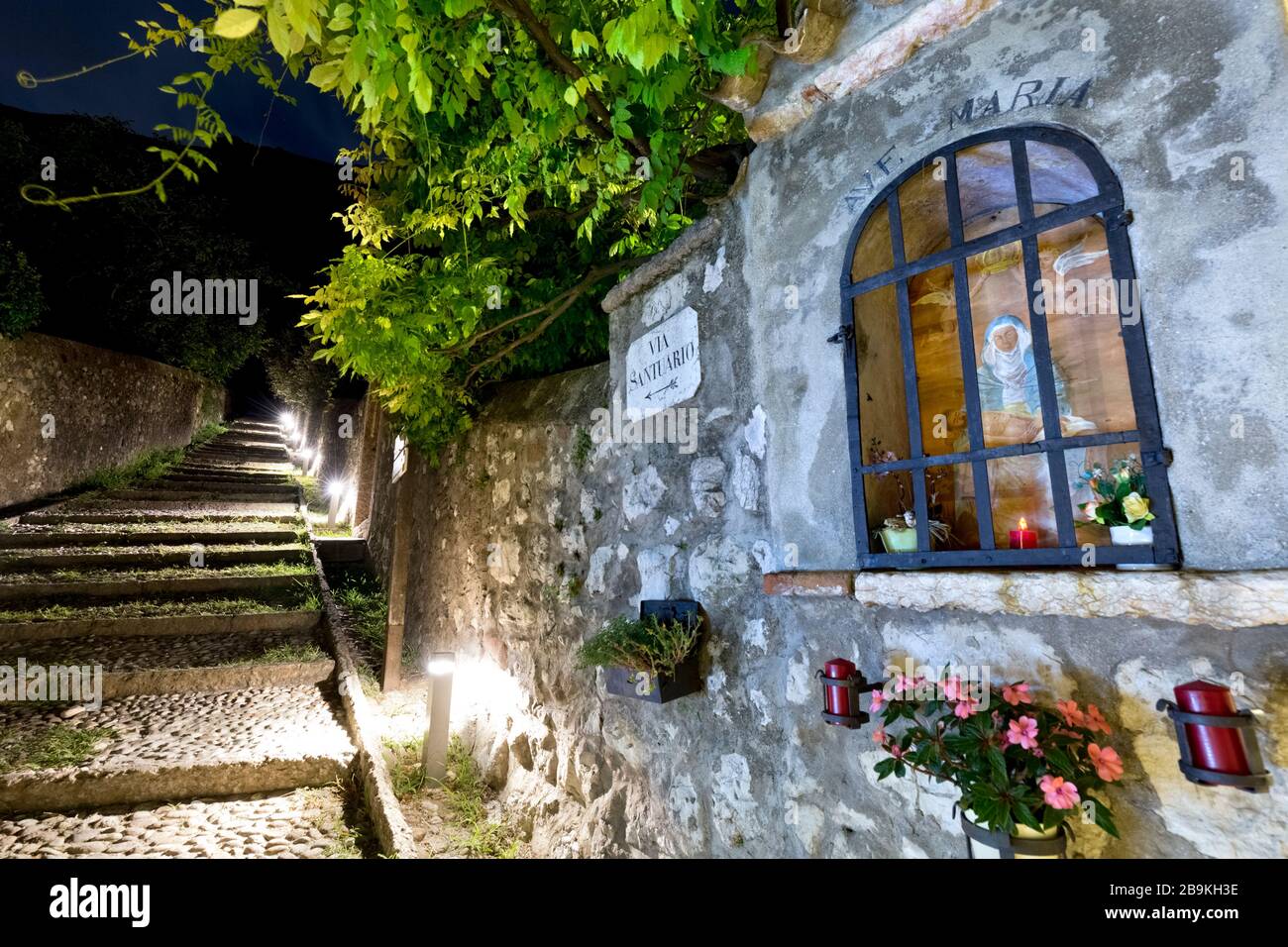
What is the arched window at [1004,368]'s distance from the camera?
1.53 m

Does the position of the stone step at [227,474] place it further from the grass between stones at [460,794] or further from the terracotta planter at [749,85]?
the terracotta planter at [749,85]

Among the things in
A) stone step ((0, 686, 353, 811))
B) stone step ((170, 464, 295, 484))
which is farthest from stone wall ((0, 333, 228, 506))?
stone step ((0, 686, 353, 811))

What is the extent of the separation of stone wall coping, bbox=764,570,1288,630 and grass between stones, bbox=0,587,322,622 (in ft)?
18.8

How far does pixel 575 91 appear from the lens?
2.20m

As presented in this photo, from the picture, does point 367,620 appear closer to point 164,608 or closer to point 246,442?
point 164,608

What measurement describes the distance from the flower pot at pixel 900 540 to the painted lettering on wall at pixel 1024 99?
1.31 m

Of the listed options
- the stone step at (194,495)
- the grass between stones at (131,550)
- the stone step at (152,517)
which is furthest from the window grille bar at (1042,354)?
the stone step at (194,495)

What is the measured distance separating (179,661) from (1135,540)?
235 inches

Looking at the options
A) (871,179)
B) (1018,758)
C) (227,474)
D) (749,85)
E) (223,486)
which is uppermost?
(749,85)

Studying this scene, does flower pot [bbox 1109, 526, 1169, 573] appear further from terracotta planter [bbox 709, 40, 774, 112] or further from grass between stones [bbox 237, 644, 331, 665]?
A: grass between stones [bbox 237, 644, 331, 665]

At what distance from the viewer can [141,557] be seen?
5.97 m

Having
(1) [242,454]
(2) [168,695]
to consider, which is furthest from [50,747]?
(1) [242,454]
